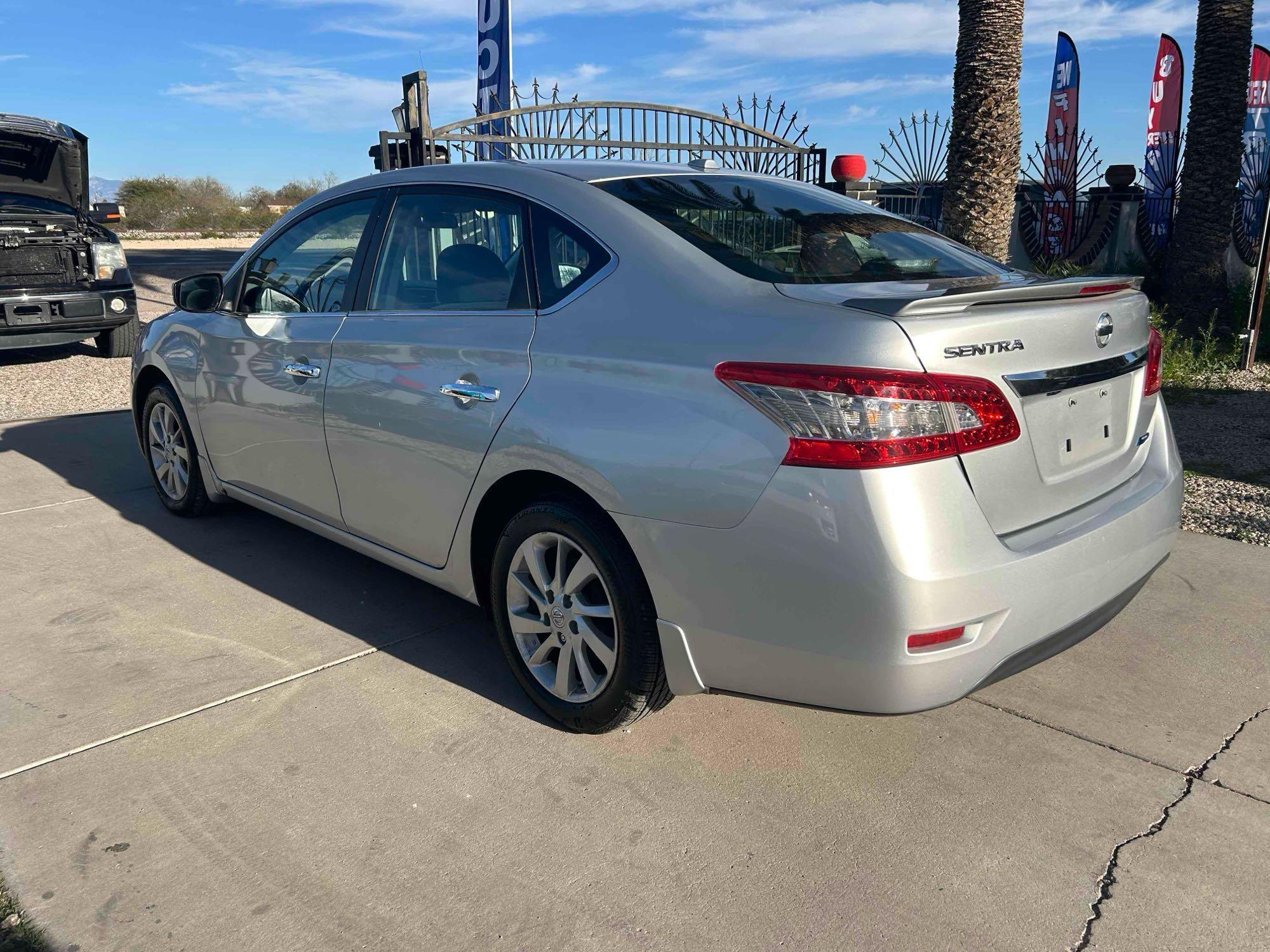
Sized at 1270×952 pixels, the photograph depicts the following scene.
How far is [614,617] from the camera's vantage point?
2848 millimetres

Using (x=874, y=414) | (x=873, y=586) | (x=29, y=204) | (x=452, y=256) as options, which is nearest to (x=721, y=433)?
(x=874, y=414)

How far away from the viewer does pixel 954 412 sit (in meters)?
2.36

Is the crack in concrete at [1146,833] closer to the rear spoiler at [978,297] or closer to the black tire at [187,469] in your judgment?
the rear spoiler at [978,297]

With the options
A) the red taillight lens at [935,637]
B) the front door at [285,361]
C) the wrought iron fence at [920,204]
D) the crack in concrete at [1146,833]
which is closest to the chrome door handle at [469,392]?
the front door at [285,361]

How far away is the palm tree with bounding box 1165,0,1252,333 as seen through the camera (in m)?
10.1

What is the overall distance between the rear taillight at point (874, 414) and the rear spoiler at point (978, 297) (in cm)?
17

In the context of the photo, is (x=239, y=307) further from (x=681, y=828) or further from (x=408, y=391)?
(x=681, y=828)

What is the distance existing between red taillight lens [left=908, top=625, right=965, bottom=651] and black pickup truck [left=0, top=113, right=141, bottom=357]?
9724 mm

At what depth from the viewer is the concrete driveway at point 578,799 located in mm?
2377

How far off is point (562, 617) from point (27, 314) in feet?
28.9

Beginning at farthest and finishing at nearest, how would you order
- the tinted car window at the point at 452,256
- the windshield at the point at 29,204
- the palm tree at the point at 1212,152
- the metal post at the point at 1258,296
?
the palm tree at the point at 1212,152
the windshield at the point at 29,204
the metal post at the point at 1258,296
the tinted car window at the point at 452,256

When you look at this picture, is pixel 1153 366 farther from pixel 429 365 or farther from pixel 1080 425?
pixel 429 365

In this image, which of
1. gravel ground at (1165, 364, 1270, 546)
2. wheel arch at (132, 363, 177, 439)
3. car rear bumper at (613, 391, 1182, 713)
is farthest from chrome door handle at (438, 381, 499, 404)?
gravel ground at (1165, 364, 1270, 546)

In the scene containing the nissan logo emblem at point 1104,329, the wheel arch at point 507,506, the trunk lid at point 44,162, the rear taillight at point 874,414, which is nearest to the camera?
the rear taillight at point 874,414
